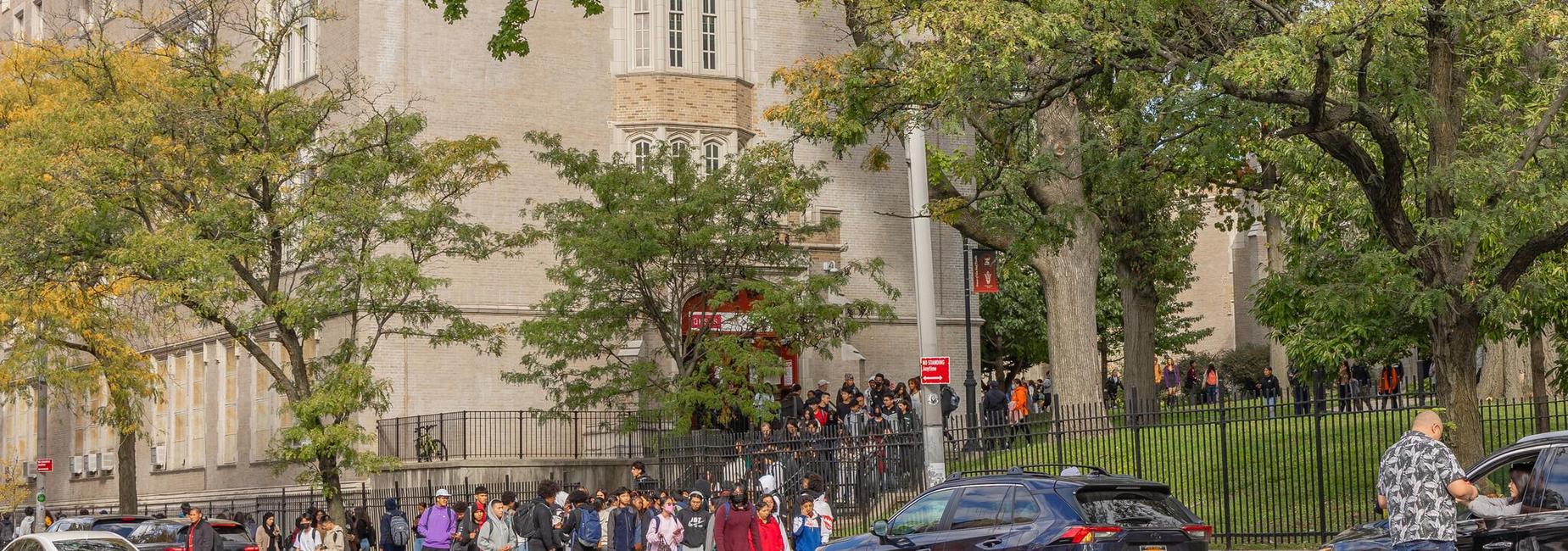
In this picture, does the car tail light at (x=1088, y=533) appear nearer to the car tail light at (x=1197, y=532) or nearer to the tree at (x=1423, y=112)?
the car tail light at (x=1197, y=532)

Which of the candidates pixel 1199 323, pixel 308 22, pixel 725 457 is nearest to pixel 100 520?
pixel 725 457

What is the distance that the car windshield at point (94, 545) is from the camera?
72.9ft

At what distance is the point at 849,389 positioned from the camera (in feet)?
104

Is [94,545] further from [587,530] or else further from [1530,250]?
[1530,250]

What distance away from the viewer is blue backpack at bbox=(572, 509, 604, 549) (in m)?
21.4

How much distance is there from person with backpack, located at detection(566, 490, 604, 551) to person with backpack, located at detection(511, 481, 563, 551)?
956 mm

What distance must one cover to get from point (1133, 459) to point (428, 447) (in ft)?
50.6

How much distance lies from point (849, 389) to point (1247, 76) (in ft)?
54.8

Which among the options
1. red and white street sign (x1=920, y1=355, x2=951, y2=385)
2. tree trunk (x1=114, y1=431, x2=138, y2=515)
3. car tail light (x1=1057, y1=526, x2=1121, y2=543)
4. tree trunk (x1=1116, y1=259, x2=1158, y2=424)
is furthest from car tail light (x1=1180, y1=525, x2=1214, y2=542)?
tree trunk (x1=114, y1=431, x2=138, y2=515)

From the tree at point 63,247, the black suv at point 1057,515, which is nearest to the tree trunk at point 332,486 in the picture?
the tree at point 63,247

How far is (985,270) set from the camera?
38750mm

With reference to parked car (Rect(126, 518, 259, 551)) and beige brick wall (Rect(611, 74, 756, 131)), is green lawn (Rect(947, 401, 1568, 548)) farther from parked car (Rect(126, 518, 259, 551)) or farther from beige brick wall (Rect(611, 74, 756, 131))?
beige brick wall (Rect(611, 74, 756, 131))

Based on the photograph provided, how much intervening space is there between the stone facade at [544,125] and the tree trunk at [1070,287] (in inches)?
315

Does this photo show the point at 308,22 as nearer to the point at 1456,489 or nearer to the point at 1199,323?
the point at 1456,489
